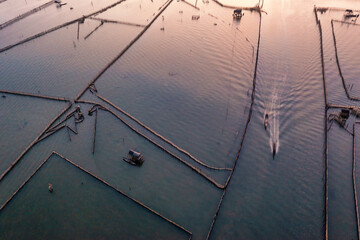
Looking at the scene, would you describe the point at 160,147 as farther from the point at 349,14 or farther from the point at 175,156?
the point at 349,14

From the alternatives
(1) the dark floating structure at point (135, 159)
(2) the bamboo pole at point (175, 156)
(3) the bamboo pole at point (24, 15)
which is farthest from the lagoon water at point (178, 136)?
(3) the bamboo pole at point (24, 15)

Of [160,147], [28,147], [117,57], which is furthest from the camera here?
[117,57]

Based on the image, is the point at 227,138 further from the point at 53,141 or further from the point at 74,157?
the point at 53,141

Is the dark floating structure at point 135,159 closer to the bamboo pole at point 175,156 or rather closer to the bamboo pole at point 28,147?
the bamboo pole at point 175,156

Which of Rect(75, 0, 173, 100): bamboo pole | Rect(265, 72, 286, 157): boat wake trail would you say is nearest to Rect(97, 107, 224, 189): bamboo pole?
Rect(75, 0, 173, 100): bamboo pole

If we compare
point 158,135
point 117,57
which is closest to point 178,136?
point 158,135

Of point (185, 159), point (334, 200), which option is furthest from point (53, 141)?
point (334, 200)

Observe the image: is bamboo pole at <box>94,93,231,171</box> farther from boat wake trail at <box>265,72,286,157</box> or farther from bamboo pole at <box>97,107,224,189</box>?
boat wake trail at <box>265,72,286,157</box>

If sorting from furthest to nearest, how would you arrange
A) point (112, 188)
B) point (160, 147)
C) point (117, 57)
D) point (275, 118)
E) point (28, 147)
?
point (117, 57) → point (275, 118) → point (160, 147) → point (28, 147) → point (112, 188)
